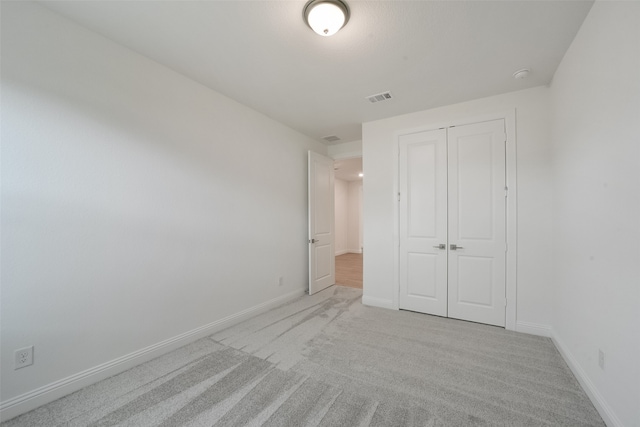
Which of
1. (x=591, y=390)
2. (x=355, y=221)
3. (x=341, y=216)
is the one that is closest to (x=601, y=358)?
(x=591, y=390)

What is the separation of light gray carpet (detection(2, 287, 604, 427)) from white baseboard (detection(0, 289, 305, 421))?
0.18 feet

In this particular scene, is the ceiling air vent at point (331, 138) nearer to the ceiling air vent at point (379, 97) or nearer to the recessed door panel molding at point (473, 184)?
the ceiling air vent at point (379, 97)

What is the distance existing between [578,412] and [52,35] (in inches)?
169

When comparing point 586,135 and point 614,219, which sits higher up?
point 586,135

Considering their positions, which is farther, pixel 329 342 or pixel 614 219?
pixel 329 342

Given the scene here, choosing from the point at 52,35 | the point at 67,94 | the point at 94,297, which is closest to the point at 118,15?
the point at 52,35

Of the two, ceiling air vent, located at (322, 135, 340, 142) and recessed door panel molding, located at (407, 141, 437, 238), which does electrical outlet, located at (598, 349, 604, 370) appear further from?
ceiling air vent, located at (322, 135, 340, 142)

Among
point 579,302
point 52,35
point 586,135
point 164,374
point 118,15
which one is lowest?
point 164,374

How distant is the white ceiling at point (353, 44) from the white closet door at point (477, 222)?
0.53 metres

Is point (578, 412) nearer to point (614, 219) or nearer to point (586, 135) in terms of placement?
point (614, 219)

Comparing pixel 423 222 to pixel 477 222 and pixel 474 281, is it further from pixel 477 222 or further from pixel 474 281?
pixel 474 281

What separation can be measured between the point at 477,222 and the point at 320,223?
231 cm

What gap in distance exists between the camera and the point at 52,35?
5.63ft

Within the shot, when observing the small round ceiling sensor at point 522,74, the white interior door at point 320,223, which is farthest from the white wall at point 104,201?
the small round ceiling sensor at point 522,74
